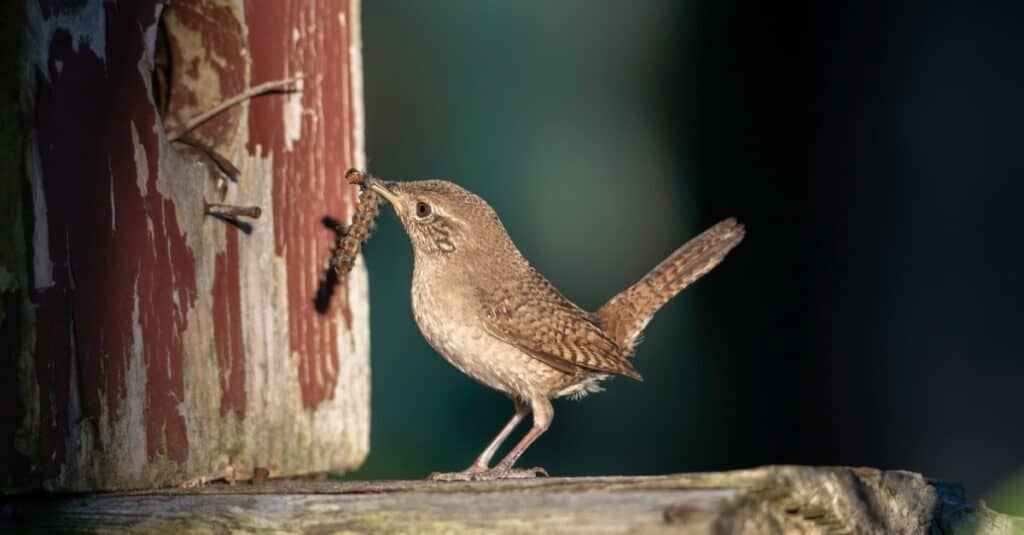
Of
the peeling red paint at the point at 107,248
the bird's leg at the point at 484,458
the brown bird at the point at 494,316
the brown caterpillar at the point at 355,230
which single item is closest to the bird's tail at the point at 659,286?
the brown bird at the point at 494,316

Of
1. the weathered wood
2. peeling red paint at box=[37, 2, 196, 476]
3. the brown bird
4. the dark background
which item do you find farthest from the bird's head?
the weathered wood

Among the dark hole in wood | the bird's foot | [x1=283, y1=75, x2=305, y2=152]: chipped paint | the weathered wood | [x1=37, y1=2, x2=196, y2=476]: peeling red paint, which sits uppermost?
the dark hole in wood

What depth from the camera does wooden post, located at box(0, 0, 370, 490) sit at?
2227 millimetres

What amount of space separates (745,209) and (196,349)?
3.74m

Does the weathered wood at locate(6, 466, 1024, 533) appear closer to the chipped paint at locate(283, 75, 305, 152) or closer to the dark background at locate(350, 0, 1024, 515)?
the chipped paint at locate(283, 75, 305, 152)

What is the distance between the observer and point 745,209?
19.7ft

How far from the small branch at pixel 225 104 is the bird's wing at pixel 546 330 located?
0.98 meters

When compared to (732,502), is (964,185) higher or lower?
Result: higher

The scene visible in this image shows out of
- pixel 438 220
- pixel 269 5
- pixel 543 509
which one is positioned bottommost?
pixel 543 509

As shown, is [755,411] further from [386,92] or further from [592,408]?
[386,92]

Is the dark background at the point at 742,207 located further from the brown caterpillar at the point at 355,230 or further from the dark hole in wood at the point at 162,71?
the dark hole in wood at the point at 162,71

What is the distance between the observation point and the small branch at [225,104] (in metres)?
2.93

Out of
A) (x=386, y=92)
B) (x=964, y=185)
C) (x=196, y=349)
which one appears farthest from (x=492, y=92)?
(x=196, y=349)

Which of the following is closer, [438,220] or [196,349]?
[196,349]
